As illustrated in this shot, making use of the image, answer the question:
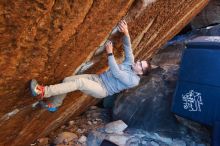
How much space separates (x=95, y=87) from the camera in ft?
9.67

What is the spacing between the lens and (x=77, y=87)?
2.77m

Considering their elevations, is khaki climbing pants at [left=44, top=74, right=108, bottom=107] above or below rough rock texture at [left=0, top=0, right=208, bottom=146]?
below

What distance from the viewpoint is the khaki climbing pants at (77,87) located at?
260 cm

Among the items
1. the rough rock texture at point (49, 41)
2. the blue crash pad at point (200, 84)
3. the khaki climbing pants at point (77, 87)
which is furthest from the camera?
the blue crash pad at point (200, 84)

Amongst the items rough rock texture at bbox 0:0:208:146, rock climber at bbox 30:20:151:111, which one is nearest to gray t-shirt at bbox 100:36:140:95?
rock climber at bbox 30:20:151:111

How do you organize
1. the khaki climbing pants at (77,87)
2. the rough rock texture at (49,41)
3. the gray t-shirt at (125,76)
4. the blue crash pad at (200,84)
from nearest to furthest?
the rough rock texture at (49,41), the khaki climbing pants at (77,87), the gray t-shirt at (125,76), the blue crash pad at (200,84)

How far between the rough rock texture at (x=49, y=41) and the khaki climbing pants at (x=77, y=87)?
104mm

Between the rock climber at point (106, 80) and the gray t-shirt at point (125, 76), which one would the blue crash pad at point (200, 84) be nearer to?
the rock climber at point (106, 80)

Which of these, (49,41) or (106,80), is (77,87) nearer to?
(106,80)

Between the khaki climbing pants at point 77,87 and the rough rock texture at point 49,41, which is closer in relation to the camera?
the rough rock texture at point 49,41

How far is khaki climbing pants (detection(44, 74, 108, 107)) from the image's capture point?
8.54 feet

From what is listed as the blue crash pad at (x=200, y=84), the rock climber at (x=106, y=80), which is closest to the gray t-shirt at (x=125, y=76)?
the rock climber at (x=106, y=80)

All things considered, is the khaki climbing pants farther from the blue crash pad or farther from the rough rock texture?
the blue crash pad

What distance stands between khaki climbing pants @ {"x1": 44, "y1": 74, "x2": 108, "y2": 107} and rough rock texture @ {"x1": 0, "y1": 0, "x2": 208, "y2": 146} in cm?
10
